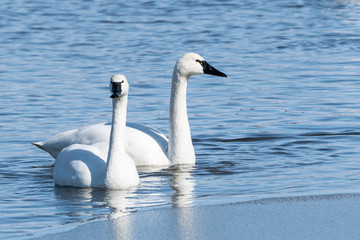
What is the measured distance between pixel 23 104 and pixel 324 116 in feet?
13.1

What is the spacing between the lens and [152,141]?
9.27 metres

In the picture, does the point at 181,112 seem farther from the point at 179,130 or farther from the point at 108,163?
the point at 108,163

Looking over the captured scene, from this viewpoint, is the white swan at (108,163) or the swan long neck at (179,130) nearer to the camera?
the white swan at (108,163)

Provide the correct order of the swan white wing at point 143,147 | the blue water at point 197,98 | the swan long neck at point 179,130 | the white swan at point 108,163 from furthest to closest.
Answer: the swan long neck at point 179,130
the swan white wing at point 143,147
the white swan at point 108,163
the blue water at point 197,98

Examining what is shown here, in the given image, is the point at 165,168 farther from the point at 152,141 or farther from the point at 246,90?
the point at 246,90

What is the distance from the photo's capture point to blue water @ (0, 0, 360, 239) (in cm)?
781

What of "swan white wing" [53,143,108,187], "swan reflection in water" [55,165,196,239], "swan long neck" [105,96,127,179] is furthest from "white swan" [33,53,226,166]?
"swan long neck" [105,96,127,179]

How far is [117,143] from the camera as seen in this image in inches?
317

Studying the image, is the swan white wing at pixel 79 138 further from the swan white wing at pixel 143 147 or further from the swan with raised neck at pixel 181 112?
the swan with raised neck at pixel 181 112

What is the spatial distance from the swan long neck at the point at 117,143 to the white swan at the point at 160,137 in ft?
3.15

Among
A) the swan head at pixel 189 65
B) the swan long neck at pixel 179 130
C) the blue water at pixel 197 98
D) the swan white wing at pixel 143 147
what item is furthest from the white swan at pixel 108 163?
the swan head at pixel 189 65

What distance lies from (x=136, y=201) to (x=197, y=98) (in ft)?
17.2

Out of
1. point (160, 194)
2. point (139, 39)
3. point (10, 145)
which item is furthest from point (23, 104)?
point (139, 39)

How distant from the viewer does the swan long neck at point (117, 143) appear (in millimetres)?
8016
